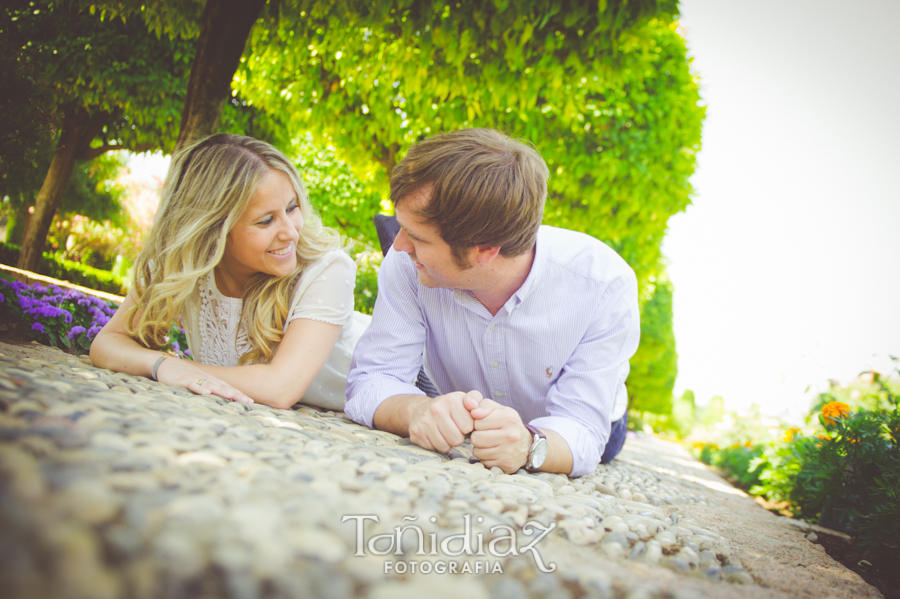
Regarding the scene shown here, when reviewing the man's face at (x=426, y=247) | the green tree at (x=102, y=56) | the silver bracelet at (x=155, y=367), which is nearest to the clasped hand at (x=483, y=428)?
the man's face at (x=426, y=247)

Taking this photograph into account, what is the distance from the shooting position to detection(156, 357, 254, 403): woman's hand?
2207 mm

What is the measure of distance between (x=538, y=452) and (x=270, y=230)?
1.71 meters

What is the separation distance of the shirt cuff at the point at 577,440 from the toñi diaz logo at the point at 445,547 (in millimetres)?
971

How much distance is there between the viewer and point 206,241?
254 centimetres

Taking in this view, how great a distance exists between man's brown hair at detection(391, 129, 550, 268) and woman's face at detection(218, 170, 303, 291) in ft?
2.22

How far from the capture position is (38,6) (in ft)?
23.0

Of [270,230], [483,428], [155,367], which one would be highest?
[270,230]

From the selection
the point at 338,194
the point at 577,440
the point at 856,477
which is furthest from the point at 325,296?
the point at 338,194

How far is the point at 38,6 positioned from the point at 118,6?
12.5ft

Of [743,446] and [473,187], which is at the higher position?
[473,187]

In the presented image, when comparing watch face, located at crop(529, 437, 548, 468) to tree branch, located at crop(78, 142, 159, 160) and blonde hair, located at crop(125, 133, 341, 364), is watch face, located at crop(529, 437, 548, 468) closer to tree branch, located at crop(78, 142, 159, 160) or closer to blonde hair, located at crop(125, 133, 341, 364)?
blonde hair, located at crop(125, 133, 341, 364)

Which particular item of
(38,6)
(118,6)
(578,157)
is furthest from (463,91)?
(38,6)

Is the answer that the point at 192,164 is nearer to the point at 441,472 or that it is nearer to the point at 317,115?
the point at 441,472

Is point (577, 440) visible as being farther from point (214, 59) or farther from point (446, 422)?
point (214, 59)
